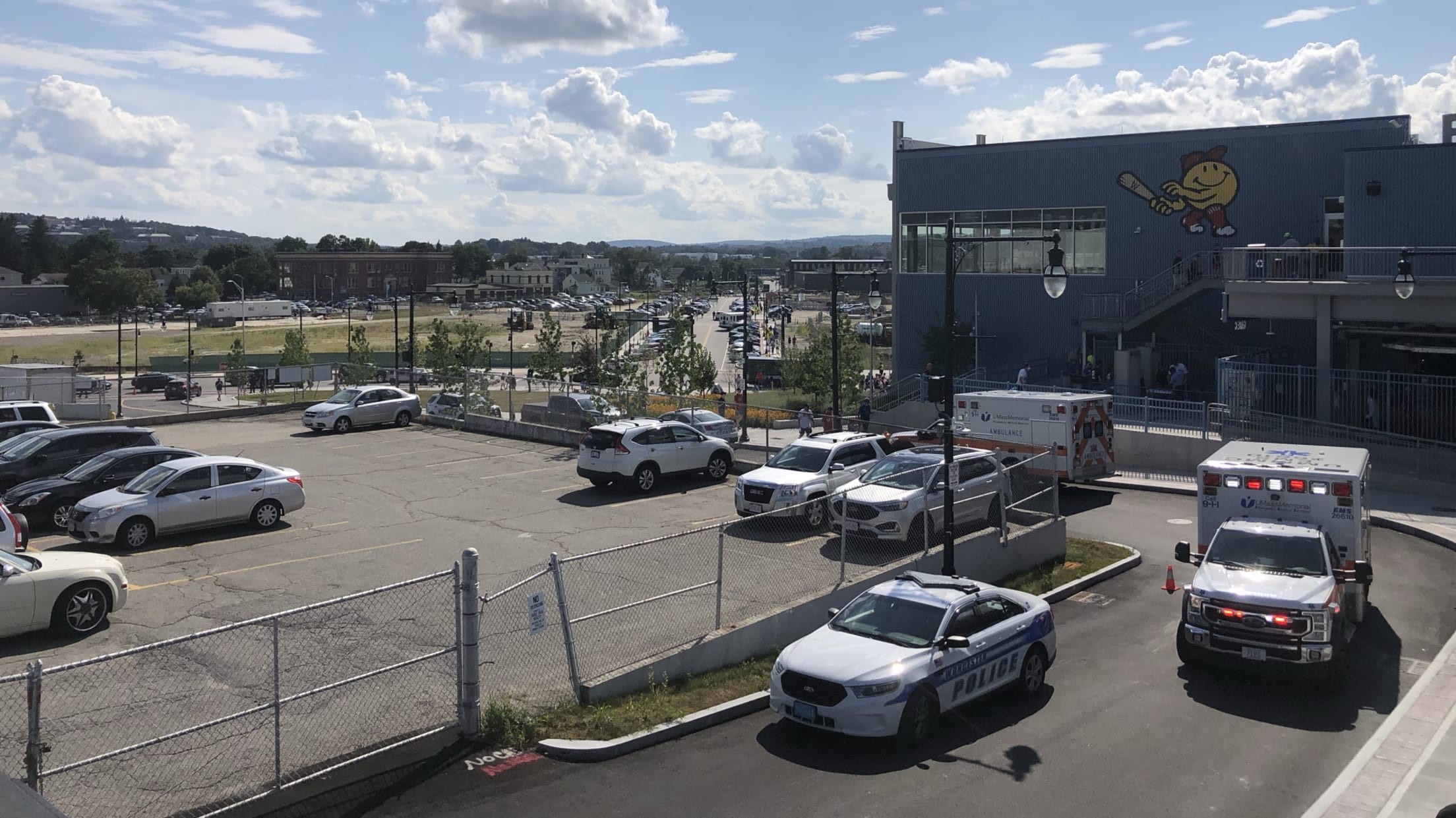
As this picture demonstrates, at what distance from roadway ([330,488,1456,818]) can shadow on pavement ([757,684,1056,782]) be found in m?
0.02

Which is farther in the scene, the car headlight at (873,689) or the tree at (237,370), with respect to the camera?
the tree at (237,370)

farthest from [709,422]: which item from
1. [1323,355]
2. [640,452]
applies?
[1323,355]

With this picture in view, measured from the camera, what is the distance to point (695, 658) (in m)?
13.6

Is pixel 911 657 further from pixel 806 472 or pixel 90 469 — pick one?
pixel 90 469

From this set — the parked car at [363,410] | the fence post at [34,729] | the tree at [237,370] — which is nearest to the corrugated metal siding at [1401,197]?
the parked car at [363,410]

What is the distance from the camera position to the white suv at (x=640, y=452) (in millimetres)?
25469

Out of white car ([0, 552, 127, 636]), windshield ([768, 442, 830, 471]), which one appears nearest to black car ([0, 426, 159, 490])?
white car ([0, 552, 127, 636])

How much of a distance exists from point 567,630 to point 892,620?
3529 millimetres

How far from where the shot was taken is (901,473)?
62.4ft

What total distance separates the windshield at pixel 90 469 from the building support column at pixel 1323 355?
3050 centimetres

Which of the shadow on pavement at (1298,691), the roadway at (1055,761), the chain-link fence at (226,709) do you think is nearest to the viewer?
the chain-link fence at (226,709)

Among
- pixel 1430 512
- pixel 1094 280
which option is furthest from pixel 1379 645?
pixel 1094 280

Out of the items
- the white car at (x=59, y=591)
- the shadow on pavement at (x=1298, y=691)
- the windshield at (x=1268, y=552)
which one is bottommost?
the shadow on pavement at (x=1298, y=691)

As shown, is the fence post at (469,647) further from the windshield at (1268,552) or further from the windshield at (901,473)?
the windshield at (1268,552)
